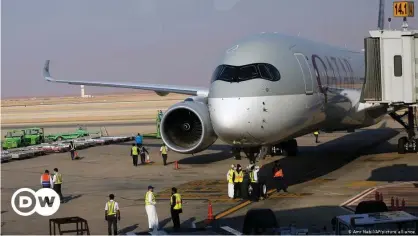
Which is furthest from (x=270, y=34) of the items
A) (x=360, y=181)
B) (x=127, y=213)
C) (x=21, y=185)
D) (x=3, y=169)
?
(x=3, y=169)

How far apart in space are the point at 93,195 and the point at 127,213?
4.15 meters

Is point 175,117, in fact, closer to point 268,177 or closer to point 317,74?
point 268,177

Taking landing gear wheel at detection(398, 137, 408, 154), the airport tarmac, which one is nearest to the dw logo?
the airport tarmac

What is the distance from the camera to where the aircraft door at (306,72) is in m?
21.5

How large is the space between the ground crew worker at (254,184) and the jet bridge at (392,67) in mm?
4417

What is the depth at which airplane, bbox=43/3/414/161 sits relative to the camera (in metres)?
19.2

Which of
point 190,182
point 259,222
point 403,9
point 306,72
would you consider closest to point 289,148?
point 190,182

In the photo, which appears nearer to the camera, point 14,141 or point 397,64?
point 397,64

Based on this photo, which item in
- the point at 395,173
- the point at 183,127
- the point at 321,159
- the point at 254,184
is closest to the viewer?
the point at 254,184

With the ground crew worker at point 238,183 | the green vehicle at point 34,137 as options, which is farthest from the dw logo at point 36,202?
the green vehicle at point 34,137

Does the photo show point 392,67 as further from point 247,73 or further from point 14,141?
point 14,141

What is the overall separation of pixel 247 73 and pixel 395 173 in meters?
8.65

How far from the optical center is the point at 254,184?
20.2 metres

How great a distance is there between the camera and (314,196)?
66.8 feet
